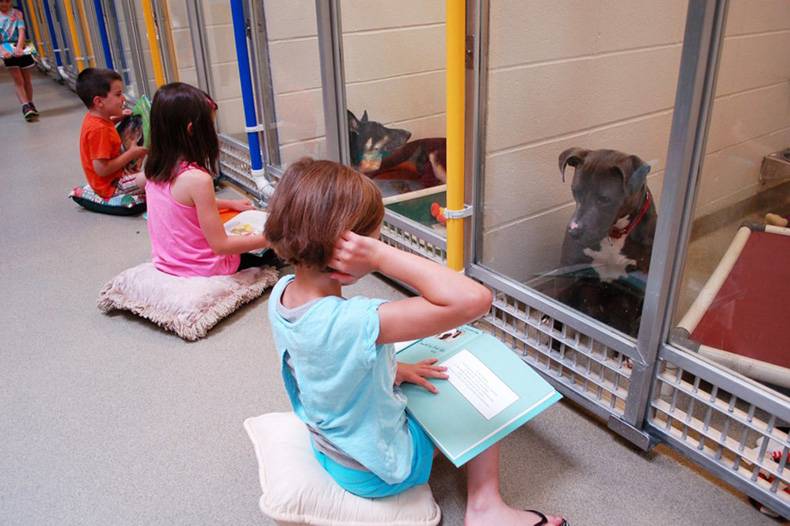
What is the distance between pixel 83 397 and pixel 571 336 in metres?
1.39

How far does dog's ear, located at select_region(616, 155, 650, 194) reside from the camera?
146 cm

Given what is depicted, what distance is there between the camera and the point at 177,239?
2146 millimetres

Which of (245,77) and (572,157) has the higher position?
(245,77)

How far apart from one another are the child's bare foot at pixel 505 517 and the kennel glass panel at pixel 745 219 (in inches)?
19.1

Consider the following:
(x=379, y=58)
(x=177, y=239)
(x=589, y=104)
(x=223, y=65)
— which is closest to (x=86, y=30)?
(x=223, y=65)

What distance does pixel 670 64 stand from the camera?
136 centimetres

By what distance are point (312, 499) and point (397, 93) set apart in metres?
1.76

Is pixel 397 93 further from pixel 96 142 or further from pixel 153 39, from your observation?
pixel 153 39

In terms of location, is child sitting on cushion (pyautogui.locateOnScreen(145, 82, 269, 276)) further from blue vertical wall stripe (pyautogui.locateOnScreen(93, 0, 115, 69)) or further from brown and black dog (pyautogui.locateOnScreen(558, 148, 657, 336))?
blue vertical wall stripe (pyautogui.locateOnScreen(93, 0, 115, 69))

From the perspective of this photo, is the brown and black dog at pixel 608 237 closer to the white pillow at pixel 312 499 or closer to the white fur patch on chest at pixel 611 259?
the white fur patch on chest at pixel 611 259

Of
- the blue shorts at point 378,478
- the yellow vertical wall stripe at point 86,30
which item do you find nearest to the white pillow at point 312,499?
the blue shorts at point 378,478

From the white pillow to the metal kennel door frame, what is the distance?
0.53 metres

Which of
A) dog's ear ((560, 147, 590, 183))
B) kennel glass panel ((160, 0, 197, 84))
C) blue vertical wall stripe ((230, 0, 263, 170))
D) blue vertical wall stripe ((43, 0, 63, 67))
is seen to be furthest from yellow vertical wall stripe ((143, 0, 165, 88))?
blue vertical wall stripe ((43, 0, 63, 67))

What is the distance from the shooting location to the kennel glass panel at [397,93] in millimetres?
2338
